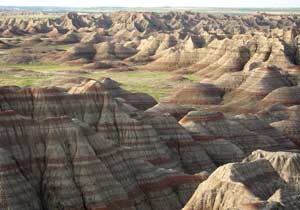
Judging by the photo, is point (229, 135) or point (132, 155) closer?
point (132, 155)

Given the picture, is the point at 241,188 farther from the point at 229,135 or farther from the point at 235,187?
the point at 229,135

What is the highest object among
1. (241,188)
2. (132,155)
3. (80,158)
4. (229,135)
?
(241,188)

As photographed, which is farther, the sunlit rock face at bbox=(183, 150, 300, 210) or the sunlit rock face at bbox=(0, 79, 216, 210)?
the sunlit rock face at bbox=(0, 79, 216, 210)

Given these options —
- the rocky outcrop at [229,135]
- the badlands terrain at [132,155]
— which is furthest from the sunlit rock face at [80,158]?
the rocky outcrop at [229,135]

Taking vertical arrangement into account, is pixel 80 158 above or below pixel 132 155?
above

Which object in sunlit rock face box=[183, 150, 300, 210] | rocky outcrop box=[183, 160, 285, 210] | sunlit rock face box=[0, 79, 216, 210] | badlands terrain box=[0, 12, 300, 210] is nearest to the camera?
sunlit rock face box=[183, 150, 300, 210]

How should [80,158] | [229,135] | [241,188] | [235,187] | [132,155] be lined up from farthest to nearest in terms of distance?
[229,135], [132,155], [80,158], [235,187], [241,188]

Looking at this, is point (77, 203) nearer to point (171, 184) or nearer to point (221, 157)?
point (171, 184)

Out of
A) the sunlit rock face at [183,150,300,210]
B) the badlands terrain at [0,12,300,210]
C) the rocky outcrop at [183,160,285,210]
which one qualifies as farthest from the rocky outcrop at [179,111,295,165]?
the rocky outcrop at [183,160,285,210]

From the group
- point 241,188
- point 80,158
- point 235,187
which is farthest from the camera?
point 80,158

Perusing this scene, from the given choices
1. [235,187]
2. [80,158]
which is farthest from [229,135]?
[235,187]

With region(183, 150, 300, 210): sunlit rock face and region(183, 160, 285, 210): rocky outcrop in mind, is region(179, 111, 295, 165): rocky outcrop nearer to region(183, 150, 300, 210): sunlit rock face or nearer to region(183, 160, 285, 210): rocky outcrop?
region(183, 150, 300, 210): sunlit rock face

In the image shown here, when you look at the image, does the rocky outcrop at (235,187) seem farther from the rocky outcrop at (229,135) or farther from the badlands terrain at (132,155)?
the rocky outcrop at (229,135)
